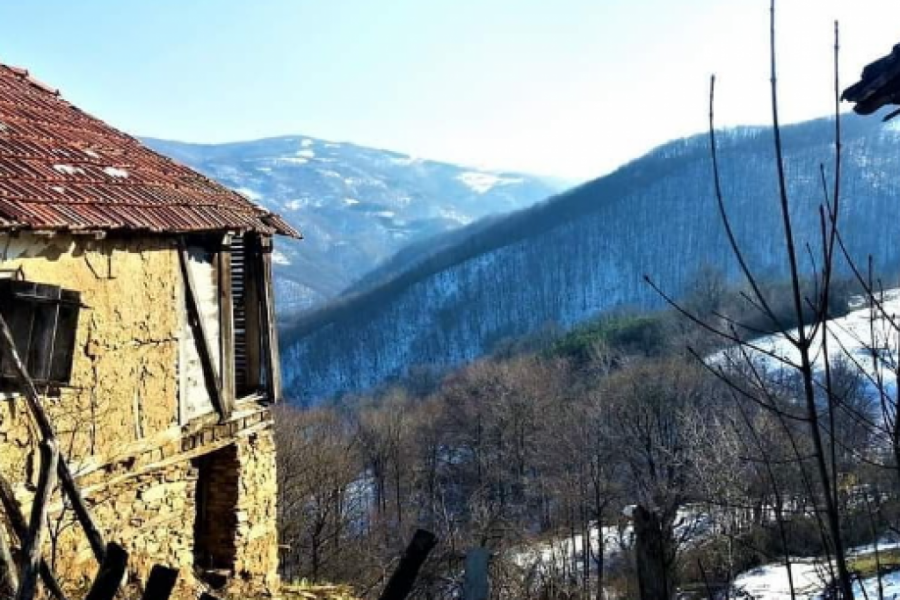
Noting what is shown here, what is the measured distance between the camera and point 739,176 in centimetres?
9975

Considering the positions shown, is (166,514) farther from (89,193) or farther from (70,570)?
(89,193)

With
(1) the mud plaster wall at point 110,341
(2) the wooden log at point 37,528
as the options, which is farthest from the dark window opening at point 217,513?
(2) the wooden log at point 37,528

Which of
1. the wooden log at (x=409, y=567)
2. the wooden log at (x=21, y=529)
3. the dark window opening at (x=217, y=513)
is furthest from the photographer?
the dark window opening at (x=217, y=513)

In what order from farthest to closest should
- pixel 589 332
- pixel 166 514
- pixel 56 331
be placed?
pixel 589 332 < pixel 166 514 < pixel 56 331

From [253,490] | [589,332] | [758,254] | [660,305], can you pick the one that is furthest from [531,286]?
[253,490]

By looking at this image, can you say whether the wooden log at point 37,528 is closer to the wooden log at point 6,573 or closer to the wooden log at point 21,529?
the wooden log at point 21,529

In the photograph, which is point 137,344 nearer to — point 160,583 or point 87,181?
point 87,181

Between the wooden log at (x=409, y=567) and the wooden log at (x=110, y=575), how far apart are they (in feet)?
3.10

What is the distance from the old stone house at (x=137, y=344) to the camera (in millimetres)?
5539

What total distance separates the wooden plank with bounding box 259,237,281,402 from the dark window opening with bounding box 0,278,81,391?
3.02 metres

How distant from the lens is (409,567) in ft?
10.1

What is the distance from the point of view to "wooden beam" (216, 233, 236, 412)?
7.87 metres

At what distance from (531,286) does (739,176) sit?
30232mm

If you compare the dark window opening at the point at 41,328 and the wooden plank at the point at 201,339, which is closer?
the dark window opening at the point at 41,328
